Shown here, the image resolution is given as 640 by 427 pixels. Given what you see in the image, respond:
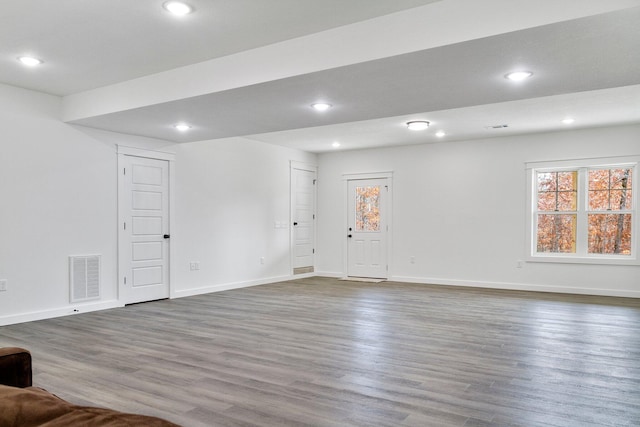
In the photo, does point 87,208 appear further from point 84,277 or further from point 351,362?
point 351,362

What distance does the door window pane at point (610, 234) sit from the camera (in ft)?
24.1

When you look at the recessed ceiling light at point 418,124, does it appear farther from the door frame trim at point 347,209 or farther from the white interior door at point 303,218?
the white interior door at point 303,218

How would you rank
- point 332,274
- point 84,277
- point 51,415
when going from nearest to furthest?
point 51,415 → point 84,277 → point 332,274

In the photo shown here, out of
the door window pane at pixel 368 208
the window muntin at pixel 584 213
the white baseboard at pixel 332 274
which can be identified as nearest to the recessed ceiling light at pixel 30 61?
the door window pane at pixel 368 208

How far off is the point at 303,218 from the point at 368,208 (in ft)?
4.52

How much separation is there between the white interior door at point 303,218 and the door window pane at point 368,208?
1.02m

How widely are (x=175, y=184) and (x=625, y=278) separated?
7065 mm

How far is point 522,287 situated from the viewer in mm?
7891

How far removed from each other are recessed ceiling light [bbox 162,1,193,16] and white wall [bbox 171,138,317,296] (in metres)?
4.09

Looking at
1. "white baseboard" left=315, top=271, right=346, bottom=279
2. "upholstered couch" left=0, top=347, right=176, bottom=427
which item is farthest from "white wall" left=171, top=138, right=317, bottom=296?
"upholstered couch" left=0, top=347, right=176, bottom=427

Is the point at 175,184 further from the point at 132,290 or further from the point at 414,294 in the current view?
the point at 414,294

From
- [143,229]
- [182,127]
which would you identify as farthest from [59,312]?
[182,127]

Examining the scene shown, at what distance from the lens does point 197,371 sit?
11.6 ft

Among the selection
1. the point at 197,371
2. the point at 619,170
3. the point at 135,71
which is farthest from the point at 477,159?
the point at 197,371
